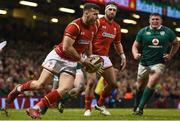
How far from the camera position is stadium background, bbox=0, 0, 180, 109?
23.7 metres

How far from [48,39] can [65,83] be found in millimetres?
24511

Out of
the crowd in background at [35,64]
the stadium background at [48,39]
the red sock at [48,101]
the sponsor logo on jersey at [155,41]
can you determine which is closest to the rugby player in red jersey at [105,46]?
the sponsor logo on jersey at [155,41]

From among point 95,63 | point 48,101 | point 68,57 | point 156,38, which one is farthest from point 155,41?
point 48,101

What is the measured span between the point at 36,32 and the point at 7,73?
396 inches

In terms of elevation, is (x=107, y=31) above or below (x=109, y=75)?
above

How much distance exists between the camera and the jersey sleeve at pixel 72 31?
9867 millimetres

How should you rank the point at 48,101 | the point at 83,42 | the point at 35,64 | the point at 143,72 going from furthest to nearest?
the point at 35,64
the point at 143,72
the point at 83,42
the point at 48,101

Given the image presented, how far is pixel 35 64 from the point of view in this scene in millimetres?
26891

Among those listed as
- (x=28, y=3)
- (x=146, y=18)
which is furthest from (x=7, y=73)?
(x=146, y=18)

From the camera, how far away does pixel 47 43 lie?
1314 inches

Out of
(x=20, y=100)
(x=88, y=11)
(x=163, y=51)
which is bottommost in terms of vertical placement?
(x=20, y=100)

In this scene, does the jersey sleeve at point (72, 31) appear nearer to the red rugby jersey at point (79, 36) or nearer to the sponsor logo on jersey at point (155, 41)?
the red rugby jersey at point (79, 36)

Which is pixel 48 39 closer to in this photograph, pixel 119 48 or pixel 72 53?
pixel 119 48

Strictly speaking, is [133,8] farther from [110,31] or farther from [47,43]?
[110,31]
